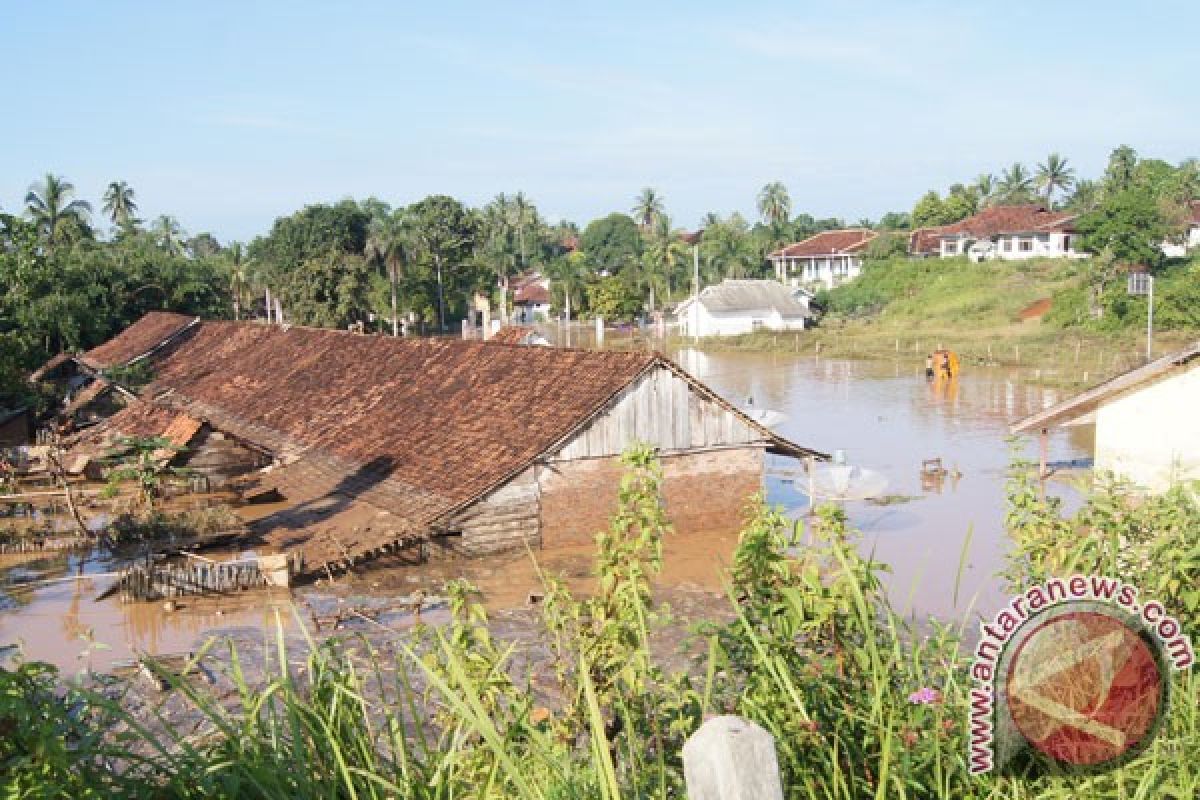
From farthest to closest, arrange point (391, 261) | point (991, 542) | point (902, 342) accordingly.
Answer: point (391, 261)
point (902, 342)
point (991, 542)

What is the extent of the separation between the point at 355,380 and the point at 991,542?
15995mm

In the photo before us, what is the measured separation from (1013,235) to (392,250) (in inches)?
1721

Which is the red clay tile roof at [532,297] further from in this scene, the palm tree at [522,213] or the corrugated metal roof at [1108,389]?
the corrugated metal roof at [1108,389]

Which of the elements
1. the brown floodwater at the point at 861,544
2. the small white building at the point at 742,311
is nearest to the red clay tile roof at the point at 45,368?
the brown floodwater at the point at 861,544

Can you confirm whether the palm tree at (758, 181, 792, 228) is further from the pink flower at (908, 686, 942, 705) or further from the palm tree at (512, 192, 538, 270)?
the pink flower at (908, 686, 942, 705)

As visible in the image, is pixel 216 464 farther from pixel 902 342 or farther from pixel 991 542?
pixel 902 342

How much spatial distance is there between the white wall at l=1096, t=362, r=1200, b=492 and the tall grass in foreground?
11.5m

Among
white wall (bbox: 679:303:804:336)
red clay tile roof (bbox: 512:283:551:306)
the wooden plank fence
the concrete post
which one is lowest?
the wooden plank fence

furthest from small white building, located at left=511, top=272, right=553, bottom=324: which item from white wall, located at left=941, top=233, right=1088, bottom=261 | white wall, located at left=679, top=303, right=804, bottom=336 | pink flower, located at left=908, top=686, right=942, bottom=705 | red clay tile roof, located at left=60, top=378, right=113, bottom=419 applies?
pink flower, located at left=908, top=686, right=942, bottom=705

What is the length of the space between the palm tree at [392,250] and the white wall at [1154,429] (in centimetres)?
5021

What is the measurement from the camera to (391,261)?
210 ft

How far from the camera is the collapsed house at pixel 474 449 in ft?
58.7

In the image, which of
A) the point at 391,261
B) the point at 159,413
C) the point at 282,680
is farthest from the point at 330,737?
the point at 391,261

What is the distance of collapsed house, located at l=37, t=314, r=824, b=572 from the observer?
17906mm
